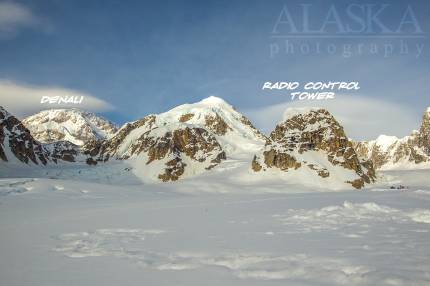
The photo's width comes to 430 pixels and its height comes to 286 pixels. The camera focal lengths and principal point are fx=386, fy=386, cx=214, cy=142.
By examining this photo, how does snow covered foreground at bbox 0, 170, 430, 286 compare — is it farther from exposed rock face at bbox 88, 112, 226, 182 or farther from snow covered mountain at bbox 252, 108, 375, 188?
exposed rock face at bbox 88, 112, 226, 182

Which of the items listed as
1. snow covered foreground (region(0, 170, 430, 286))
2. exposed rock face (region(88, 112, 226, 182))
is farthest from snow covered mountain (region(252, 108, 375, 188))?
snow covered foreground (region(0, 170, 430, 286))

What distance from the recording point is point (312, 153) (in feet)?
454

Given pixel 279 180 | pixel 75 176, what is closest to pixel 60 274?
pixel 279 180

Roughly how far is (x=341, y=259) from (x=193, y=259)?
10.8 feet

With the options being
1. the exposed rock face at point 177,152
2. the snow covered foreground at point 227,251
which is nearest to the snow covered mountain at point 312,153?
the exposed rock face at point 177,152

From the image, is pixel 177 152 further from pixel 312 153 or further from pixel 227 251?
pixel 227 251

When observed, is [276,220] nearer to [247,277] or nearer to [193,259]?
[193,259]

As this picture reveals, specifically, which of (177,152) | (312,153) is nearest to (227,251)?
(312,153)

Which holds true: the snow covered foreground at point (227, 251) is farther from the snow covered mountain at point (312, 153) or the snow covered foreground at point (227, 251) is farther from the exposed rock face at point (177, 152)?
the exposed rock face at point (177, 152)

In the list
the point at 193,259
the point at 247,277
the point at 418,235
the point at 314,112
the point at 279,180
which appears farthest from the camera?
the point at 314,112

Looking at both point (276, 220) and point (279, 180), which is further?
point (279, 180)

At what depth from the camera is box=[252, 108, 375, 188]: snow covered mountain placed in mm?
129000

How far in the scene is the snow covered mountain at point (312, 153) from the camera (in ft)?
423

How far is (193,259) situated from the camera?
8.95 meters
